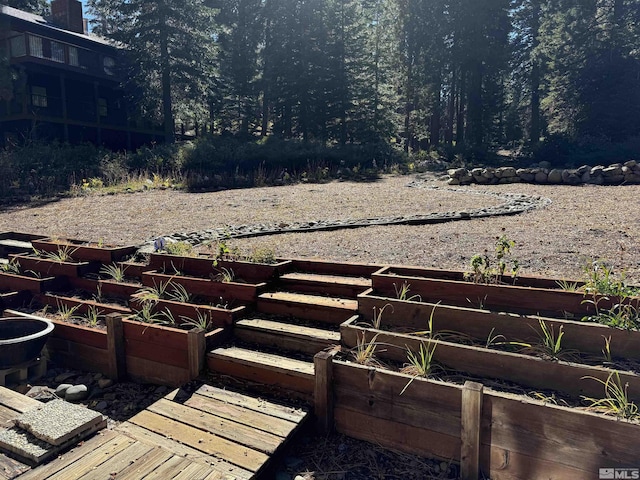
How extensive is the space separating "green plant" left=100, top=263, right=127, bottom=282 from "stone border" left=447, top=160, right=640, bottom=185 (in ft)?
33.6

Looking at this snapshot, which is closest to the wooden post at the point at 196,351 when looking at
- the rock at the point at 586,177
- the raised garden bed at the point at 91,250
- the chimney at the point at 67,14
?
the raised garden bed at the point at 91,250

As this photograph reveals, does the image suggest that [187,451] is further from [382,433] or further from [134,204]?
[134,204]

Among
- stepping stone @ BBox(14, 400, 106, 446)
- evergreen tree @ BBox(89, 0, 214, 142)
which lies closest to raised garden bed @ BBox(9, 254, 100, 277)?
stepping stone @ BBox(14, 400, 106, 446)

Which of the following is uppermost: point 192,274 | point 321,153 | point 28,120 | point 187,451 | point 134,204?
point 28,120

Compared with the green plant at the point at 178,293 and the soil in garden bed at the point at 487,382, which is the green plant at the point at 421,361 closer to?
the soil in garden bed at the point at 487,382

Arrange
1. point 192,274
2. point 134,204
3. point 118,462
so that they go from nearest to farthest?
1. point 118,462
2. point 192,274
3. point 134,204

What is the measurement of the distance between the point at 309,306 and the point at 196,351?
91 centimetres

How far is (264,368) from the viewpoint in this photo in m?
2.90

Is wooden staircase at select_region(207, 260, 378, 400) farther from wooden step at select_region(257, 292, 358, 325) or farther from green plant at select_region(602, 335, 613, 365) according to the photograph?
green plant at select_region(602, 335, 613, 365)

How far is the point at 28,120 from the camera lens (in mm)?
20438

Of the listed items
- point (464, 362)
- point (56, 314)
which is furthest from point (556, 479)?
point (56, 314)

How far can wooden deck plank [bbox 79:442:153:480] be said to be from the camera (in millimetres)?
2096

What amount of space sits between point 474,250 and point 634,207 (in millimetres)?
4386

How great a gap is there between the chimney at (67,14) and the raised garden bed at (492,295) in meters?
26.0
